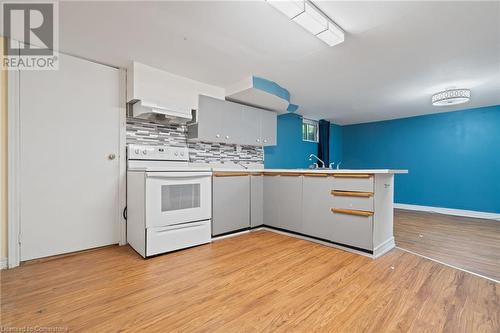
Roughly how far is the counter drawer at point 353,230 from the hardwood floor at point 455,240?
2.29 ft

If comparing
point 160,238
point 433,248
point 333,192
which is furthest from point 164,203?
point 433,248

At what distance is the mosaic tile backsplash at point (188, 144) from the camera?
9.59 feet

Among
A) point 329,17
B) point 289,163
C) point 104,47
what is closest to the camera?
point 329,17

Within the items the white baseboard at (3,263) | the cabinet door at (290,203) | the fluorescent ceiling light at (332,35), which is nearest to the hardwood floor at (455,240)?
the cabinet door at (290,203)

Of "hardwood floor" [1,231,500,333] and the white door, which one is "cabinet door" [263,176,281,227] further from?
the white door

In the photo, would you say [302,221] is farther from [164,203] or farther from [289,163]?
[289,163]

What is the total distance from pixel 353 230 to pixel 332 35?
6.32 ft

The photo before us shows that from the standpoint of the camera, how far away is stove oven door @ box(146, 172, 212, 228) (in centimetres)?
238

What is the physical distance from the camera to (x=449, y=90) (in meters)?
3.44

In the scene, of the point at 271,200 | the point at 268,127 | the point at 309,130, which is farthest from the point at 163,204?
the point at 309,130

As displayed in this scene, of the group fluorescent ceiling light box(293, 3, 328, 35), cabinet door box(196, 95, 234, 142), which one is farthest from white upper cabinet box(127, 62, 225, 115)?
fluorescent ceiling light box(293, 3, 328, 35)

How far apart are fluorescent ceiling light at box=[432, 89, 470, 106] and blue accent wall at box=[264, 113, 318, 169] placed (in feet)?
8.31

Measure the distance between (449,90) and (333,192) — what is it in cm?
256

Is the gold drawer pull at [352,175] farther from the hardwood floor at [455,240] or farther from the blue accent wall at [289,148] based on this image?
the blue accent wall at [289,148]
